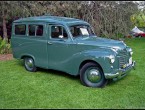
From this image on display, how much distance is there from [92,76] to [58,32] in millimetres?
1776

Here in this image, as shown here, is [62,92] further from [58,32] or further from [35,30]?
[35,30]

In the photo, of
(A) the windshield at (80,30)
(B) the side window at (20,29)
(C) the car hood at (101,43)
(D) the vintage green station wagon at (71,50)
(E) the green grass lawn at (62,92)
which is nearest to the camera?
(E) the green grass lawn at (62,92)

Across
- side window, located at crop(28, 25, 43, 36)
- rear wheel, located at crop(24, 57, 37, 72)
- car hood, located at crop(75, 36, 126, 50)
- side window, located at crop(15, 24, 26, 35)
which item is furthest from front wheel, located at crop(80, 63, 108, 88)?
side window, located at crop(15, 24, 26, 35)

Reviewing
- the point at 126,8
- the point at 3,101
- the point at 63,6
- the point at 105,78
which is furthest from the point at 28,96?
the point at 126,8

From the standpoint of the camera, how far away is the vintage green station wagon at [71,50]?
6691 mm

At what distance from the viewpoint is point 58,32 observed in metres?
7.62

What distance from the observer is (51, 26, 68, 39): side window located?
24.4ft

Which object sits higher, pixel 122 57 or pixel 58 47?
pixel 58 47

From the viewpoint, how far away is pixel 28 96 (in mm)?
6102

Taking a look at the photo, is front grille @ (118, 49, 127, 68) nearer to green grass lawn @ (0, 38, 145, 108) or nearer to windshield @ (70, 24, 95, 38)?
green grass lawn @ (0, 38, 145, 108)

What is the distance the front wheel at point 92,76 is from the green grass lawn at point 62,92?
182 millimetres

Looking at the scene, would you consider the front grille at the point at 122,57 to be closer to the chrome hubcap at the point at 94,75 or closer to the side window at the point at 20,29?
the chrome hubcap at the point at 94,75

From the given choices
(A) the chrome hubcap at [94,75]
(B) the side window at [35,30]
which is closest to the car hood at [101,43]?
(A) the chrome hubcap at [94,75]

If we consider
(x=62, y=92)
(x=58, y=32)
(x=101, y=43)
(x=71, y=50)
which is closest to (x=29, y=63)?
(x=58, y=32)
